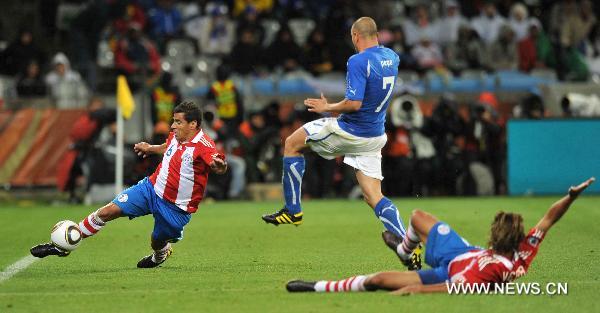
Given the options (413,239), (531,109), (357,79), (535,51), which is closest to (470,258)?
(413,239)

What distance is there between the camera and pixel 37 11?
2630 cm

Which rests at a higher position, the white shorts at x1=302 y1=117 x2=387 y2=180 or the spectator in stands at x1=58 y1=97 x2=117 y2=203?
the white shorts at x1=302 y1=117 x2=387 y2=180

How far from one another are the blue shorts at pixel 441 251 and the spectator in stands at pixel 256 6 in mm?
16573

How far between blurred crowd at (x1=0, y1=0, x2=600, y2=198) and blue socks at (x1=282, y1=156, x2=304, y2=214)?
892 cm

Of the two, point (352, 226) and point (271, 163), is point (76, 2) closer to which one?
point (271, 163)

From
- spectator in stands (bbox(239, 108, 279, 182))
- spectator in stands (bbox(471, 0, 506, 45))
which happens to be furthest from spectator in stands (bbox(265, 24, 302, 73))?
spectator in stands (bbox(471, 0, 506, 45))

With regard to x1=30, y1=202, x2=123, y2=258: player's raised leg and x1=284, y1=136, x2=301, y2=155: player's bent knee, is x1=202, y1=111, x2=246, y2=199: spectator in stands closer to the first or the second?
x1=284, y1=136, x2=301, y2=155: player's bent knee

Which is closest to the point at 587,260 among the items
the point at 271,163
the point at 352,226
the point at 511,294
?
the point at 511,294

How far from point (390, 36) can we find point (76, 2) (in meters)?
7.46

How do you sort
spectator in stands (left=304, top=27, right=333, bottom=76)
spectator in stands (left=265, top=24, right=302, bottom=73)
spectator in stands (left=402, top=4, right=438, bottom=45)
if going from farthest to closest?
spectator in stands (left=402, top=4, right=438, bottom=45)
spectator in stands (left=265, top=24, right=302, bottom=73)
spectator in stands (left=304, top=27, right=333, bottom=76)

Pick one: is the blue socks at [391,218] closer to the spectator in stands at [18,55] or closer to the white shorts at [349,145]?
the white shorts at [349,145]

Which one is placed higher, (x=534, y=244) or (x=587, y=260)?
(x=534, y=244)

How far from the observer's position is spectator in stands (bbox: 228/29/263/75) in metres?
23.2

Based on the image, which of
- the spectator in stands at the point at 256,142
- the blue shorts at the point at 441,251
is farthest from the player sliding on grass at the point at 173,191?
the spectator in stands at the point at 256,142
